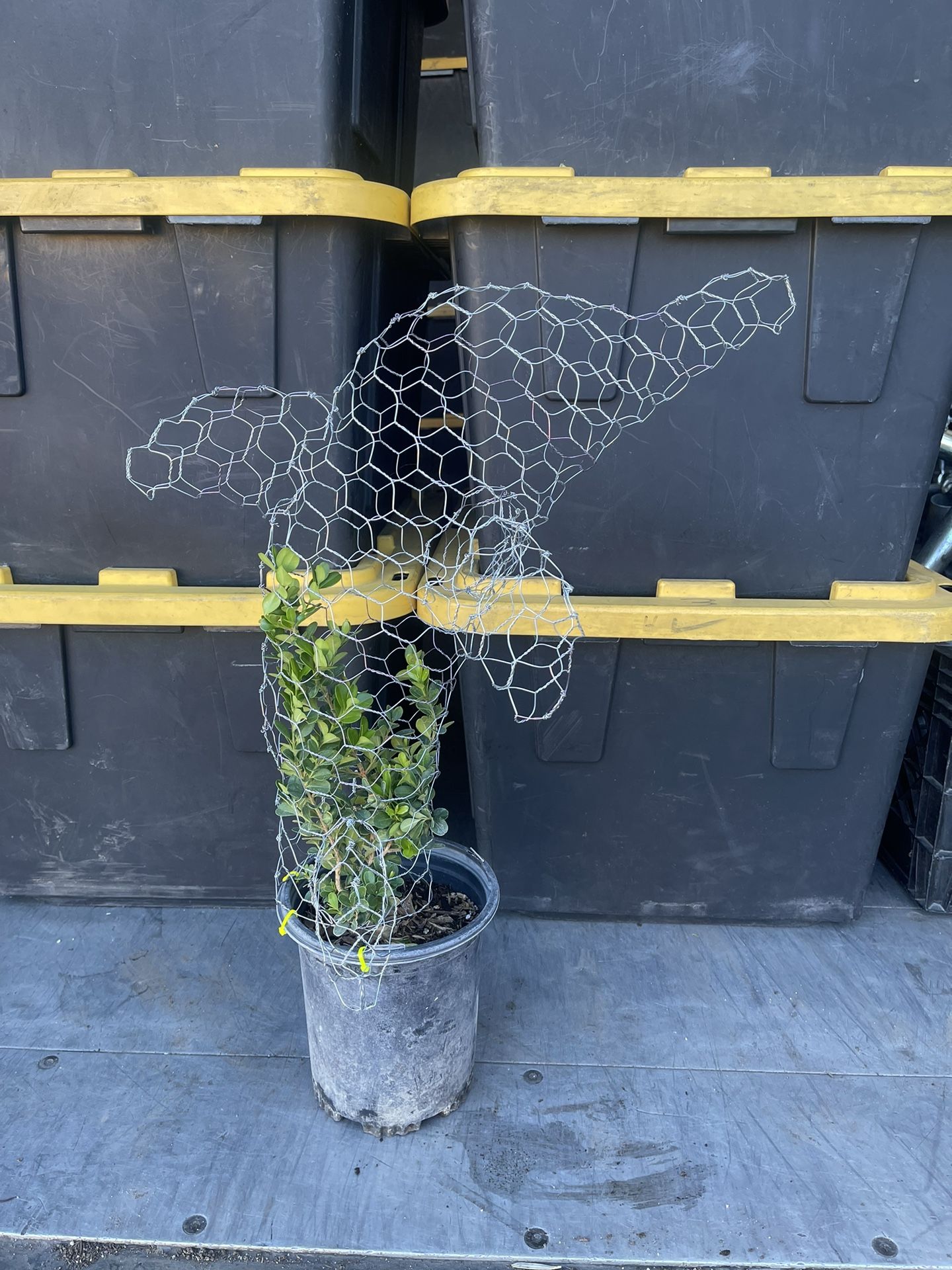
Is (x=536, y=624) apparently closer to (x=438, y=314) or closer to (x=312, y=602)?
(x=312, y=602)

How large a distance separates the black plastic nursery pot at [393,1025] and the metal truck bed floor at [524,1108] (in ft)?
0.12

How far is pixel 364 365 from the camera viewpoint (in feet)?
3.80

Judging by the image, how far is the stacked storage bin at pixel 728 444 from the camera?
976mm

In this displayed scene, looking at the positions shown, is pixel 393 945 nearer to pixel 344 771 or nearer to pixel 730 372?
pixel 344 771

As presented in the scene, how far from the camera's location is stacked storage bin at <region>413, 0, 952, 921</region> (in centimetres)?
98

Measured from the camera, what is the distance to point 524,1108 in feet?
3.39

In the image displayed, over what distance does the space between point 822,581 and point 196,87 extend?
3.19ft

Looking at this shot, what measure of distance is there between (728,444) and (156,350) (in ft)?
2.38

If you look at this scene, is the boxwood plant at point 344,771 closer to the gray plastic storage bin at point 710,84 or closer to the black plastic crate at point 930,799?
the gray plastic storage bin at point 710,84

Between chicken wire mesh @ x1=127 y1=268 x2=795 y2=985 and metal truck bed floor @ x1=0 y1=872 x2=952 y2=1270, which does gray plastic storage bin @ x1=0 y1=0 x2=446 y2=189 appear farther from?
metal truck bed floor @ x1=0 y1=872 x2=952 y2=1270

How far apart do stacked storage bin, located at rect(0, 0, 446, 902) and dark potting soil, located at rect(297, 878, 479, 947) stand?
31 cm

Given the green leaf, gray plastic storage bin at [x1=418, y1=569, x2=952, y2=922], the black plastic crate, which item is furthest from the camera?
the black plastic crate

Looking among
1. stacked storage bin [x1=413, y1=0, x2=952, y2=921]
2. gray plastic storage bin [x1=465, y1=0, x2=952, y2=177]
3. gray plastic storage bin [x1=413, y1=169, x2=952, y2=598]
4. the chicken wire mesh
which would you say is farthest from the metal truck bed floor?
gray plastic storage bin [x1=465, y1=0, x2=952, y2=177]

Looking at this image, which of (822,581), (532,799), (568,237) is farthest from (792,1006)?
(568,237)
